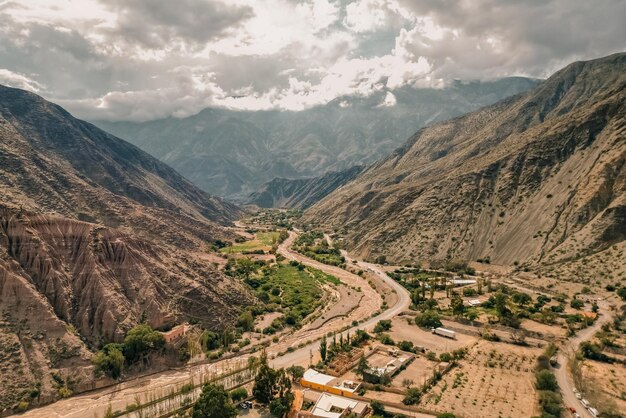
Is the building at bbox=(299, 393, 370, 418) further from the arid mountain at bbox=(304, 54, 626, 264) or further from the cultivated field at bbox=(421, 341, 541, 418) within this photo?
the arid mountain at bbox=(304, 54, 626, 264)

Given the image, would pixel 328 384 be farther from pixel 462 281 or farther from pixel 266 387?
pixel 462 281

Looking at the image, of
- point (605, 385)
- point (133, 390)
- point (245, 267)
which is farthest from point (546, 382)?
point (245, 267)

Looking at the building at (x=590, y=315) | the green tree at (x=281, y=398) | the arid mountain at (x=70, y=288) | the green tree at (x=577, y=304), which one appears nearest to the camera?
the green tree at (x=281, y=398)

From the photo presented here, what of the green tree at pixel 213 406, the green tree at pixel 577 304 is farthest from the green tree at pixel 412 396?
the green tree at pixel 577 304

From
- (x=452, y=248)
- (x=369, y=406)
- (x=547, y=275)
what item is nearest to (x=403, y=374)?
(x=369, y=406)

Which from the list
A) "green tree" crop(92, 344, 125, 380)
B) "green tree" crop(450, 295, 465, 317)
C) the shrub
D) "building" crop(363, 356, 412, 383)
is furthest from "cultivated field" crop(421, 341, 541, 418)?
"green tree" crop(92, 344, 125, 380)

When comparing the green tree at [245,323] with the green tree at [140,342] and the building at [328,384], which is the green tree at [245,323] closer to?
the green tree at [140,342]
